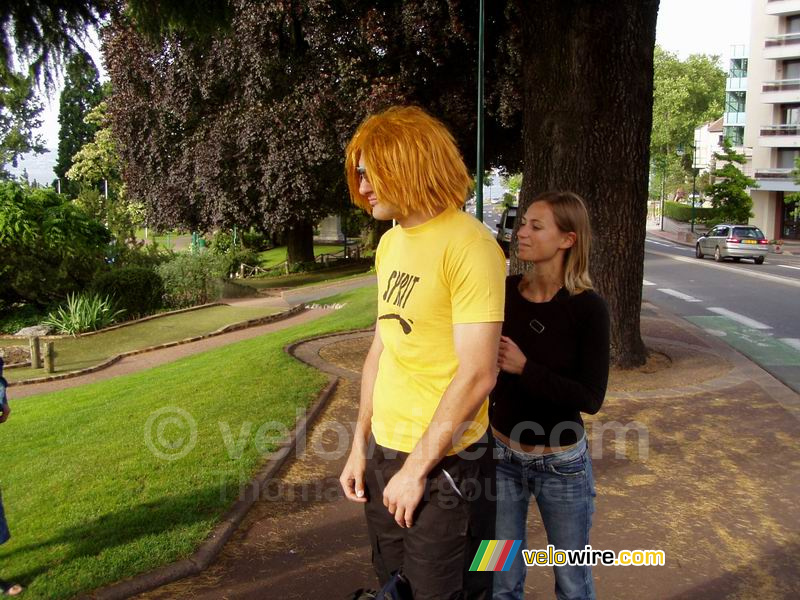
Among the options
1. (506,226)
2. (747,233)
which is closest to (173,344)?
(506,226)

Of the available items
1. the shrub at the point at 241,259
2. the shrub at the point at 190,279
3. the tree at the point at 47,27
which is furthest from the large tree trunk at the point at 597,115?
the shrub at the point at 241,259

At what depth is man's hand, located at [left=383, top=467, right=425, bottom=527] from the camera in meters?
2.13

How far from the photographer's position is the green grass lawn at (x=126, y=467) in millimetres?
4145

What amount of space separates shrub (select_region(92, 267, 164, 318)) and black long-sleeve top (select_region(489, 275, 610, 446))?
16659 mm

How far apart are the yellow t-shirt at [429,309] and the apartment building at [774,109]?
55.8 m

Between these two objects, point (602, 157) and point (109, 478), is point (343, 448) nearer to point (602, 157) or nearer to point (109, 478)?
point (109, 478)

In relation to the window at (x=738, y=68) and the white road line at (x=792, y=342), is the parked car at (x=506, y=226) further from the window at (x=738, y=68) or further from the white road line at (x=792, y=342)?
the window at (x=738, y=68)

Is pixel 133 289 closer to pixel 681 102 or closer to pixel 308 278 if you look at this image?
pixel 308 278

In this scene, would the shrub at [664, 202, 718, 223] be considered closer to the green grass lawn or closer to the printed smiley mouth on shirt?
the green grass lawn

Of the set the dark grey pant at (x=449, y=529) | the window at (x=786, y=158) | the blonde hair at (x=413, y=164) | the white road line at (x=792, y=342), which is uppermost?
the window at (x=786, y=158)

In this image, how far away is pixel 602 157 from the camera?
8750mm

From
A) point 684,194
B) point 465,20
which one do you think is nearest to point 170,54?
point 465,20

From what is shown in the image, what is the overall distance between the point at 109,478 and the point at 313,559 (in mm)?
1920

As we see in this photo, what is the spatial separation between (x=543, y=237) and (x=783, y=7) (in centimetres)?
5848
